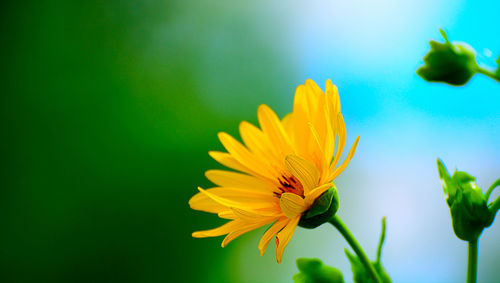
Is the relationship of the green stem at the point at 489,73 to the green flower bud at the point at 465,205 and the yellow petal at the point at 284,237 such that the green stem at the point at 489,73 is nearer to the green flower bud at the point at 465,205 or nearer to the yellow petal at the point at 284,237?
the green flower bud at the point at 465,205

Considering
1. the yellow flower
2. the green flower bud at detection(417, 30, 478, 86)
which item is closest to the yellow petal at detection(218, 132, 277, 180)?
the yellow flower

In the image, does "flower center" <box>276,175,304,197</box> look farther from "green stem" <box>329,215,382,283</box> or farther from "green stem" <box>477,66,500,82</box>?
"green stem" <box>477,66,500,82</box>

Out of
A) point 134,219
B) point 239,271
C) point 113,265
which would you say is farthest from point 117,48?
point 239,271

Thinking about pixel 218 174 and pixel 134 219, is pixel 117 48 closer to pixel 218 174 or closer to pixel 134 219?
pixel 134 219

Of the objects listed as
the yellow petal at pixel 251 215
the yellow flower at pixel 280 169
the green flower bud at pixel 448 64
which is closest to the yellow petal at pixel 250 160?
the yellow flower at pixel 280 169

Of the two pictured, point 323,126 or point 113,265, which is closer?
point 323,126

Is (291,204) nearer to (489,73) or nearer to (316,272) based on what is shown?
(316,272)

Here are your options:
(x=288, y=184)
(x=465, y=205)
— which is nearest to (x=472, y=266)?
(x=465, y=205)

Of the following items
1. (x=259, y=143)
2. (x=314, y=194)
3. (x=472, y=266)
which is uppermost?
(x=259, y=143)
